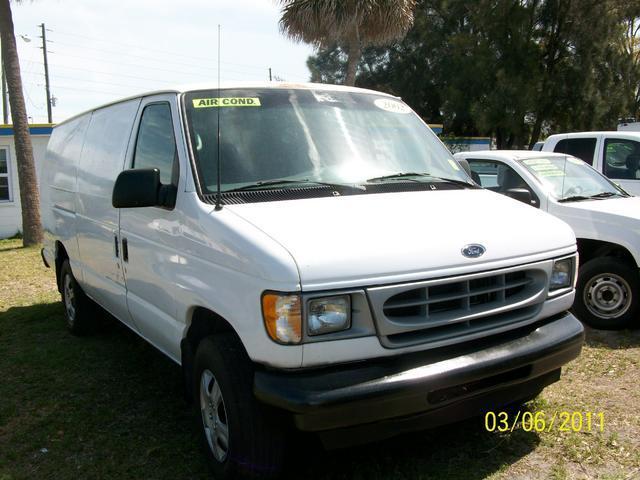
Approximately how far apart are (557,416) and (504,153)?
149 inches

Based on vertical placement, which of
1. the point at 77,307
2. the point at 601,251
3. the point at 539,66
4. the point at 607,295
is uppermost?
the point at 539,66

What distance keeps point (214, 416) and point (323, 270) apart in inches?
46.1

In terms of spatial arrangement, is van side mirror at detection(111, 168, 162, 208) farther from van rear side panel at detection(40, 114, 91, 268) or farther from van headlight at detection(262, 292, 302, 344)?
van rear side panel at detection(40, 114, 91, 268)

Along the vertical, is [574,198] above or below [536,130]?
above

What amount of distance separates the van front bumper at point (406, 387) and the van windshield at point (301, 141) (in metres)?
1.16

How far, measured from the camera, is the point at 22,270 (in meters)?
10.2

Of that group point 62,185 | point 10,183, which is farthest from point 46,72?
point 62,185

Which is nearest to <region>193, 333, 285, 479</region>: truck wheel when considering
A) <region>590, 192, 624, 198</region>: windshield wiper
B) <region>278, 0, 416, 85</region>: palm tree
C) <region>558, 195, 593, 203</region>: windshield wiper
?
<region>558, 195, 593, 203</region>: windshield wiper

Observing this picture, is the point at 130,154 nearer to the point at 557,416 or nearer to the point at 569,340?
the point at 569,340

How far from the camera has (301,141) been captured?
141 inches

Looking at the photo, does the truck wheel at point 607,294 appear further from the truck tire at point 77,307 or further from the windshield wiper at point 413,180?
the truck tire at point 77,307
